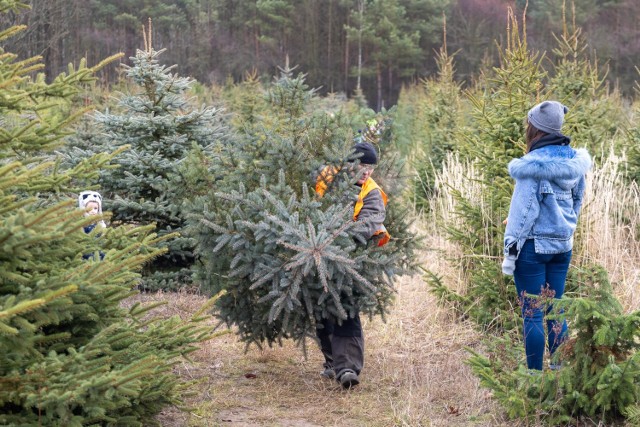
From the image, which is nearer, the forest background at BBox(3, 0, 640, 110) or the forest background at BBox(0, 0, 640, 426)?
the forest background at BBox(0, 0, 640, 426)

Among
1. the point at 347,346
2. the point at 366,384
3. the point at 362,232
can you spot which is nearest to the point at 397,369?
the point at 366,384

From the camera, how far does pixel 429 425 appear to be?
458 cm

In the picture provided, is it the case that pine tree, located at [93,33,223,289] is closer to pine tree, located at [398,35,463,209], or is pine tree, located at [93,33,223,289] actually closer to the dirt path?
the dirt path

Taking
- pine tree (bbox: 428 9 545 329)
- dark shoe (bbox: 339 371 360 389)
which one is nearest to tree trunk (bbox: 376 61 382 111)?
pine tree (bbox: 428 9 545 329)

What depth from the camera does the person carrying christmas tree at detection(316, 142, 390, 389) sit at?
202 inches

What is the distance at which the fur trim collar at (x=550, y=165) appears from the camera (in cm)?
457

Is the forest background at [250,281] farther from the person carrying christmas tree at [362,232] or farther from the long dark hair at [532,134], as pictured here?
the long dark hair at [532,134]

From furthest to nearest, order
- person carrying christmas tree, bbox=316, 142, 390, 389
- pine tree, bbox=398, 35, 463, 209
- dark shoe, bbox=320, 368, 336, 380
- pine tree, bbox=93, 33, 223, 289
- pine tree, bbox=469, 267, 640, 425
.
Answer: pine tree, bbox=398, 35, 463, 209, pine tree, bbox=93, 33, 223, 289, dark shoe, bbox=320, 368, 336, 380, person carrying christmas tree, bbox=316, 142, 390, 389, pine tree, bbox=469, 267, 640, 425

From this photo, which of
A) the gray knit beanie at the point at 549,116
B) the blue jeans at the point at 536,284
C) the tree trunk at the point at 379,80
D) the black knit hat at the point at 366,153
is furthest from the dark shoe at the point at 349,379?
the tree trunk at the point at 379,80

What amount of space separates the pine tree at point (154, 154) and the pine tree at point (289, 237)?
2471mm

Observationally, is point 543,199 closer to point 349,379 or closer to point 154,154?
point 349,379

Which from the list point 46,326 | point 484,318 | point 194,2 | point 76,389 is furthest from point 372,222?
point 194,2

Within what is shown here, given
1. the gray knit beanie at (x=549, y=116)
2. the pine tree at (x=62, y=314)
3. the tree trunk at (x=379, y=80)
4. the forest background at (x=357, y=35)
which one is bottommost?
the tree trunk at (x=379, y=80)

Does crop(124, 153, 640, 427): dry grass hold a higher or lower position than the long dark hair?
lower
